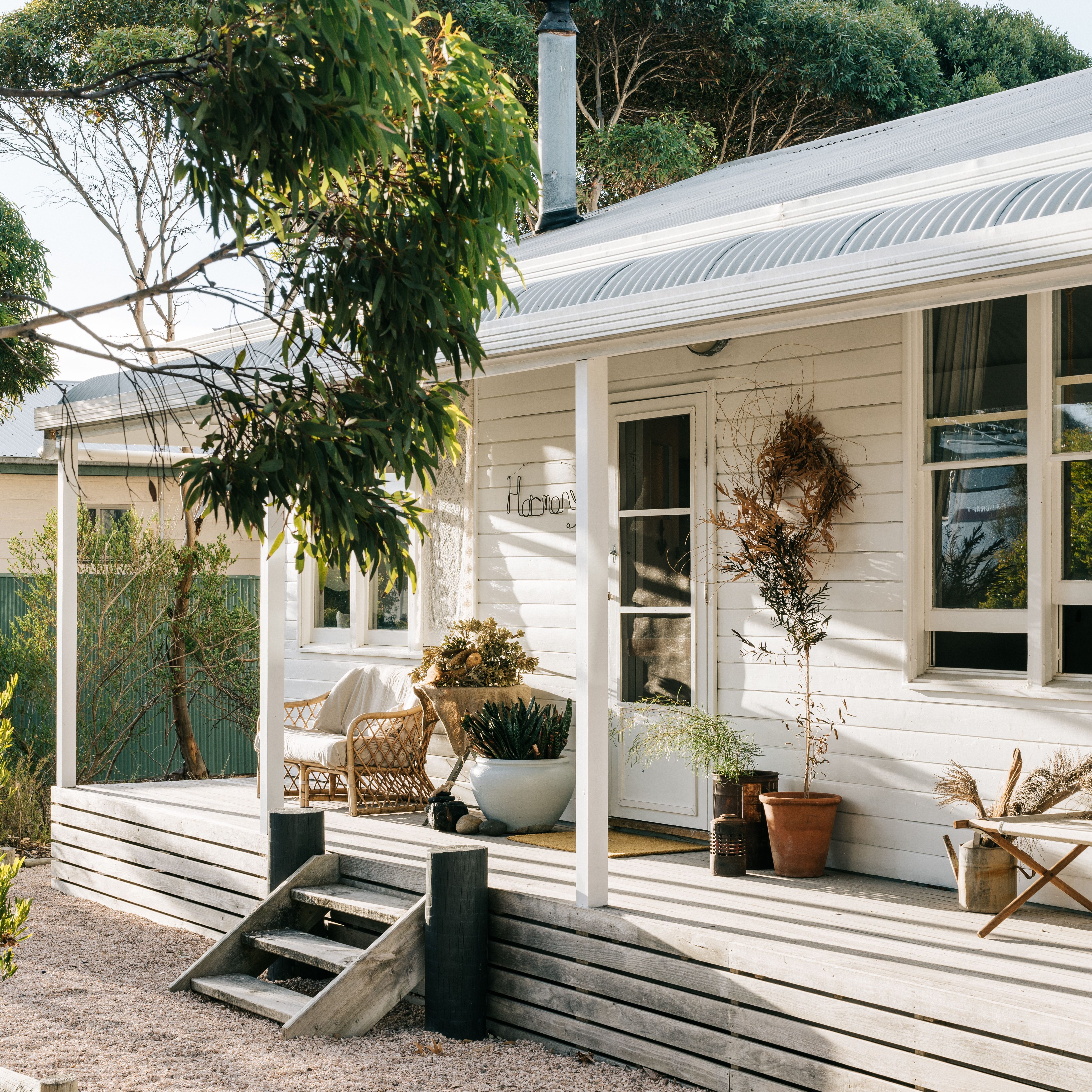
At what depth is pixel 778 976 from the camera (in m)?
4.04

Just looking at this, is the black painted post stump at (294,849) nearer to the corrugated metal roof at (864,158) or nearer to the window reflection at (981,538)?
the corrugated metal roof at (864,158)

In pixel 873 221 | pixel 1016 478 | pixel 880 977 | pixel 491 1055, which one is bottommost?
pixel 491 1055

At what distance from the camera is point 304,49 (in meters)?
2.94

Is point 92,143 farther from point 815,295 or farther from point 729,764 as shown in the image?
point 815,295

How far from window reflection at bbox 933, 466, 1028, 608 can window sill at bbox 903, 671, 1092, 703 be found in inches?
10.7

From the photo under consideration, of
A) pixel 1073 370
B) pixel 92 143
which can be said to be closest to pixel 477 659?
pixel 1073 370

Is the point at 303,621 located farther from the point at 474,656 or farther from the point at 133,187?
the point at 133,187

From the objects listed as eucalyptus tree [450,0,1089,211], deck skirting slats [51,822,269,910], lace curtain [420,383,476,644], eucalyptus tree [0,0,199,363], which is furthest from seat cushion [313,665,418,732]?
eucalyptus tree [450,0,1089,211]

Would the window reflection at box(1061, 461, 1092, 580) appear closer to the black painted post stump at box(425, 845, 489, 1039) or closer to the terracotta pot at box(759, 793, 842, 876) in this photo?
the terracotta pot at box(759, 793, 842, 876)

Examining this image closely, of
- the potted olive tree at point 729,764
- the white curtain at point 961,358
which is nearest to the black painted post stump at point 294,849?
the potted olive tree at point 729,764

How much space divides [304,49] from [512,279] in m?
3.31

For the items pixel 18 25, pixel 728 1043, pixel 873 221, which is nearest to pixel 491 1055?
pixel 728 1043

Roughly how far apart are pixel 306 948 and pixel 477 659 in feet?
6.69

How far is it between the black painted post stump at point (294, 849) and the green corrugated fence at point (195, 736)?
553cm
